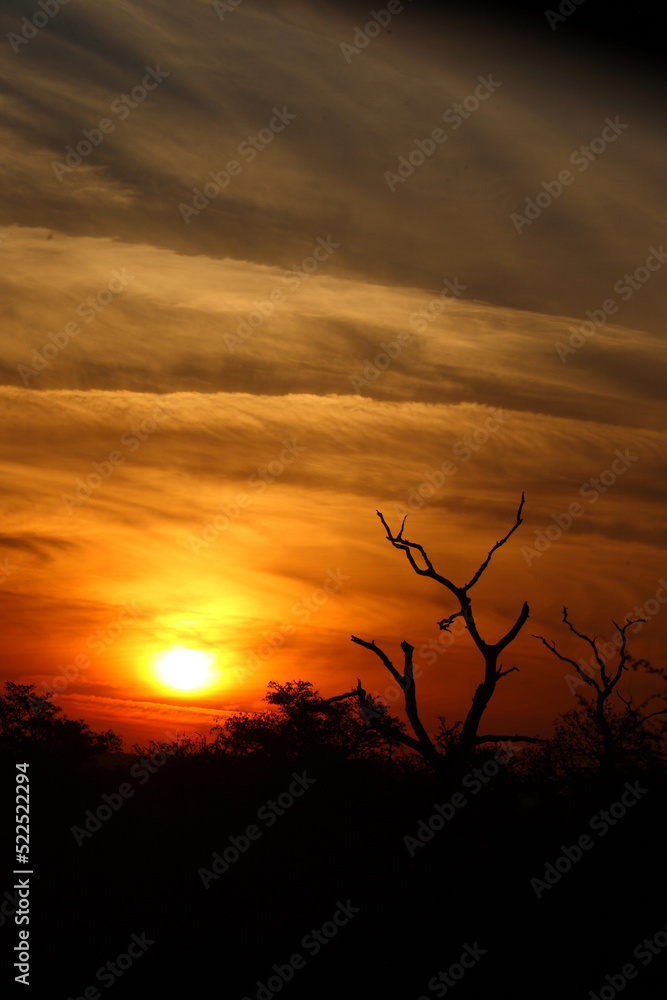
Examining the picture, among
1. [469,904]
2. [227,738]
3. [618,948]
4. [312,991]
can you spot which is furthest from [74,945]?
[227,738]

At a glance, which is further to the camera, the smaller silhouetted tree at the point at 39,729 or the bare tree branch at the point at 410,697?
the smaller silhouetted tree at the point at 39,729

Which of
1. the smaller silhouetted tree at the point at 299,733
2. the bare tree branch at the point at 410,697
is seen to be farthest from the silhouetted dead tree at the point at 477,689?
the smaller silhouetted tree at the point at 299,733

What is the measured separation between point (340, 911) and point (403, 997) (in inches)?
198

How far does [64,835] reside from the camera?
3481 cm

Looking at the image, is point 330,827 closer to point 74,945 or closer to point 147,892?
point 147,892

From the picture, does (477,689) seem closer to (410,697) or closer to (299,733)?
(410,697)

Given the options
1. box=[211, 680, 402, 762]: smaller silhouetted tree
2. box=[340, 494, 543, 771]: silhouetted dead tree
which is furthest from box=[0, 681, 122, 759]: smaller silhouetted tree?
box=[340, 494, 543, 771]: silhouetted dead tree

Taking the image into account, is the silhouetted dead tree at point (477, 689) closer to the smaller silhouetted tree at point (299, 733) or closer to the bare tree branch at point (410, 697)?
the bare tree branch at point (410, 697)

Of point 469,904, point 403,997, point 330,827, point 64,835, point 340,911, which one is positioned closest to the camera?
point 403,997

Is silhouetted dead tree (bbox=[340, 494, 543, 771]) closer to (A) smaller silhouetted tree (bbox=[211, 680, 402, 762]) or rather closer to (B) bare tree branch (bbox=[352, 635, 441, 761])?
(B) bare tree branch (bbox=[352, 635, 441, 761])

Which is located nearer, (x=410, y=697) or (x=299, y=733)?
(x=410, y=697)

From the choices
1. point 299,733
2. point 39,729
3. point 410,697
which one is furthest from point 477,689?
point 39,729

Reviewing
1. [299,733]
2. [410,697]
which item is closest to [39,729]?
[299,733]

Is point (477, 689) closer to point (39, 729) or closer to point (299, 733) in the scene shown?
point (299, 733)
